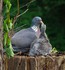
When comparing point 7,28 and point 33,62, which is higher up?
point 7,28

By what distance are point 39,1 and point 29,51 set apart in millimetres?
6126

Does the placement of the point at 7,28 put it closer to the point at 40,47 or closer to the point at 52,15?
the point at 40,47

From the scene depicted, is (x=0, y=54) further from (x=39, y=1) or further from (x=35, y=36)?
(x=39, y=1)

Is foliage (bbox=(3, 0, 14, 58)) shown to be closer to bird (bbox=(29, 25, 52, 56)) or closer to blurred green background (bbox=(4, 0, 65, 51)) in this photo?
bird (bbox=(29, 25, 52, 56))

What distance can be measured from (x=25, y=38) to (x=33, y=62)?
25 centimetres

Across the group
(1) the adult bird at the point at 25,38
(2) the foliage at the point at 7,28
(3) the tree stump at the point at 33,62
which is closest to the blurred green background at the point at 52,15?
(1) the adult bird at the point at 25,38

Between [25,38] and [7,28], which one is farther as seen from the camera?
[25,38]

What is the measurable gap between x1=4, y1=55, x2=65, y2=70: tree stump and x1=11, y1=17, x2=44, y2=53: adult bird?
131mm

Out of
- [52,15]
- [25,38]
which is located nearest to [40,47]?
[25,38]

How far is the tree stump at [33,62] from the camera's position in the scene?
359cm

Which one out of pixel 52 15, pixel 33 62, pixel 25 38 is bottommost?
pixel 33 62

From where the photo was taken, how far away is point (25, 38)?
3768mm

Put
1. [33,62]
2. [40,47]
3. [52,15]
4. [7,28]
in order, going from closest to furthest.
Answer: [7,28]
[33,62]
[40,47]
[52,15]

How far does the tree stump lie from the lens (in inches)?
141
